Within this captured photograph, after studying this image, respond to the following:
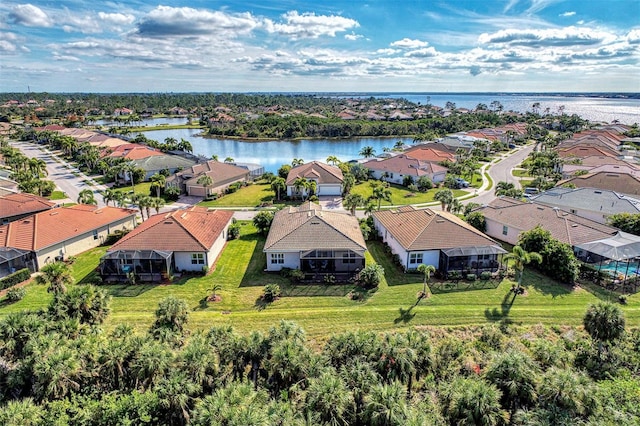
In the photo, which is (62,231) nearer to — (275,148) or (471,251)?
(471,251)

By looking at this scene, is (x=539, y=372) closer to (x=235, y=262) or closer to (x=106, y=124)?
(x=235, y=262)

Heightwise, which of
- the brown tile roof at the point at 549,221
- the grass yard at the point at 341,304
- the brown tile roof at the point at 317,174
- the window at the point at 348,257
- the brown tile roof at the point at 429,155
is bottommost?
the grass yard at the point at 341,304

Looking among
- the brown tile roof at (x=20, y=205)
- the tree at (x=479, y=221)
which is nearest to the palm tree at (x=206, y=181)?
the brown tile roof at (x=20, y=205)

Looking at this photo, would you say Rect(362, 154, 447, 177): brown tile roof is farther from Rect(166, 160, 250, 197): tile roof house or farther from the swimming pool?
the swimming pool

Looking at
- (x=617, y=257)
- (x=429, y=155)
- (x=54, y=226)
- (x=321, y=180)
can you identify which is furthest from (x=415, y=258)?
(x=429, y=155)

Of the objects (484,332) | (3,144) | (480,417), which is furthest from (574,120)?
(3,144)

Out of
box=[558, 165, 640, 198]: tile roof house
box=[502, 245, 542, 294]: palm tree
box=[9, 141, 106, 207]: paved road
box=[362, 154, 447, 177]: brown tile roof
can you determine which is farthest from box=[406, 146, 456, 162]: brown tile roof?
box=[9, 141, 106, 207]: paved road

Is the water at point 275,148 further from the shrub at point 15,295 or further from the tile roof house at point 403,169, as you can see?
the shrub at point 15,295
